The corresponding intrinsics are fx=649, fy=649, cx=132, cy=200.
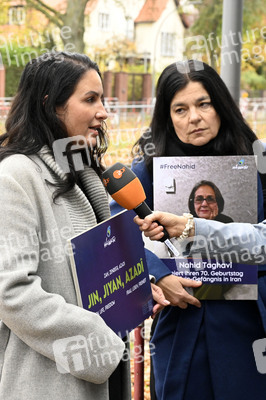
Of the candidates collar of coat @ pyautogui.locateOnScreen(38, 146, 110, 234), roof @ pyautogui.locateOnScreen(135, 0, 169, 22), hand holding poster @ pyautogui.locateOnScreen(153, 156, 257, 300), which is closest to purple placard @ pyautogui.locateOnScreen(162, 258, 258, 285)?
hand holding poster @ pyautogui.locateOnScreen(153, 156, 257, 300)

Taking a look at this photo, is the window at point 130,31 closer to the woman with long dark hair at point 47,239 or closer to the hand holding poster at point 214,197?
the hand holding poster at point 214,197

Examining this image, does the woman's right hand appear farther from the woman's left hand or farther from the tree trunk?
the tree trunk

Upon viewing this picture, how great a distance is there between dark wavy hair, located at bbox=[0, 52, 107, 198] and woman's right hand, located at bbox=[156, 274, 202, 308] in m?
0.63

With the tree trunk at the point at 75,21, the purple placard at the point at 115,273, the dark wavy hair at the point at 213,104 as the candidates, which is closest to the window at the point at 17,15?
the tree trunk at the point at 75,21

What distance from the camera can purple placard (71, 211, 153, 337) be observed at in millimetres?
1998

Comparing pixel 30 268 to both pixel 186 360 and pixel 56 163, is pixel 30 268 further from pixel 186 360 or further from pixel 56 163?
pixel 186 360

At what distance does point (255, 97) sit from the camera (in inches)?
1125

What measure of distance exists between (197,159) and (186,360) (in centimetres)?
79

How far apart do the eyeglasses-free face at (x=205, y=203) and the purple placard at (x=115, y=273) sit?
0.32 m

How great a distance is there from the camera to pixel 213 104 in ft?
8.94

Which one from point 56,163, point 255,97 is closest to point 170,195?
point 56,163

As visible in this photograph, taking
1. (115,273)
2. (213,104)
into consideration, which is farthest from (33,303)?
(213,104)

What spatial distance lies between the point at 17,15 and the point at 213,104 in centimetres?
719

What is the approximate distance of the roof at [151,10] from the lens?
559 inches
